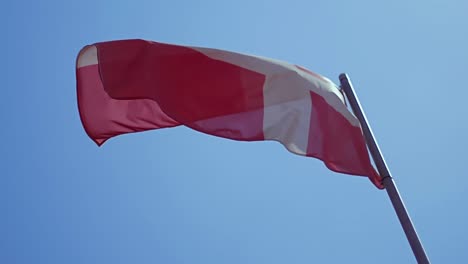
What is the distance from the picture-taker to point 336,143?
675 cm

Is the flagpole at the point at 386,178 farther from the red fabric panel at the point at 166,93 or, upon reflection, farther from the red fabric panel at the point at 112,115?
the red fabric panel at the point at 112,115

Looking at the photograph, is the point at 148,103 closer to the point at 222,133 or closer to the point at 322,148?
the point at 222,133

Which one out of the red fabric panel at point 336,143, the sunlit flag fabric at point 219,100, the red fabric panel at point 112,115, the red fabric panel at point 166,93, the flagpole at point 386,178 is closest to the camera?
the flagpole at point 386,178

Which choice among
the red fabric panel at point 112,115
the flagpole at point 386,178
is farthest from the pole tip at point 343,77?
the red fabric panel at point 112,115

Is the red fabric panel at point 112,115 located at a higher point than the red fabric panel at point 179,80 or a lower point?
lower

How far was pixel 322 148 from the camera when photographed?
672cm

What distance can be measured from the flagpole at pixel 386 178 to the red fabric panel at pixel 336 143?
9cm

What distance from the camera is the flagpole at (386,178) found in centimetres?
576

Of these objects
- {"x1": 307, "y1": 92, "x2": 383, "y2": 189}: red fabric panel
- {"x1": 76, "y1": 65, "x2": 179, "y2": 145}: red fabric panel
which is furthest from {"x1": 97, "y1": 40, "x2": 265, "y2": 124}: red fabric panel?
{"x1": 307, "y1": 92, "x2": 383, "y2": 189}: red fabric panel

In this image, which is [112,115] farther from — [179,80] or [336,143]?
[336,143]

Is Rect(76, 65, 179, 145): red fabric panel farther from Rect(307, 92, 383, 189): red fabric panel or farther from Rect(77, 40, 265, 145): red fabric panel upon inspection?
Rect(307, 92, 383, 189): red fabric panel

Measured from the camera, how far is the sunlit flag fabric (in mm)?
6852

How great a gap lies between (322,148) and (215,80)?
1.53 m

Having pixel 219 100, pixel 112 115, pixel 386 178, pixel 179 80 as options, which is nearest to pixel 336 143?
pixel 386 178
